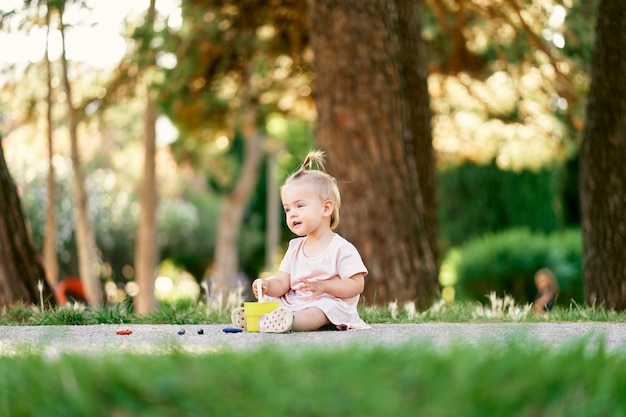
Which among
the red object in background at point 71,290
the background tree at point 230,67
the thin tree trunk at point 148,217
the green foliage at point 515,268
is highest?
the background tree at point 230,67

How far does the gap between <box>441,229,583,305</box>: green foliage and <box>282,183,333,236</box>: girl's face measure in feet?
38.4

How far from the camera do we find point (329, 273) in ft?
18.5

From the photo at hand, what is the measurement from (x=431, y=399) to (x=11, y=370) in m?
1.28

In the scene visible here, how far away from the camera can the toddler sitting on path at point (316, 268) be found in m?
5.42

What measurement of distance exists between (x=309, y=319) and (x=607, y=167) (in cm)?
373

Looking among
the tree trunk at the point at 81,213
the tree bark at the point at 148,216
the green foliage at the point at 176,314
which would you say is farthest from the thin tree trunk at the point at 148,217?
the green foliage at the point at 176,314

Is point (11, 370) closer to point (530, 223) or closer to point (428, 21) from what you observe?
point (428, 21)

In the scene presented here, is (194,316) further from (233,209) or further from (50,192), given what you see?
(233,209)

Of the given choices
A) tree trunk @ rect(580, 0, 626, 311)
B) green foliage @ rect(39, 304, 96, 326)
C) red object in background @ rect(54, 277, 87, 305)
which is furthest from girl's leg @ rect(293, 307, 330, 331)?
red object in background @ rect(54, 277, 87, 305)

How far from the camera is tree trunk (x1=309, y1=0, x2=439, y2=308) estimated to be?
8.02m

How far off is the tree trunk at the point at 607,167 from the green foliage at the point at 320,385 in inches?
203

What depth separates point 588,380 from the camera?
2.81 m

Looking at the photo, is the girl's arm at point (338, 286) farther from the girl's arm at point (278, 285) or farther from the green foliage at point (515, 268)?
the green foliage at point (515, 268)

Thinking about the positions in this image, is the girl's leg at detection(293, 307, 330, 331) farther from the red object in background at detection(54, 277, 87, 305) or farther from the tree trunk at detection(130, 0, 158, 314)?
the tree trunk at detection(130, 0, 158, 314)
